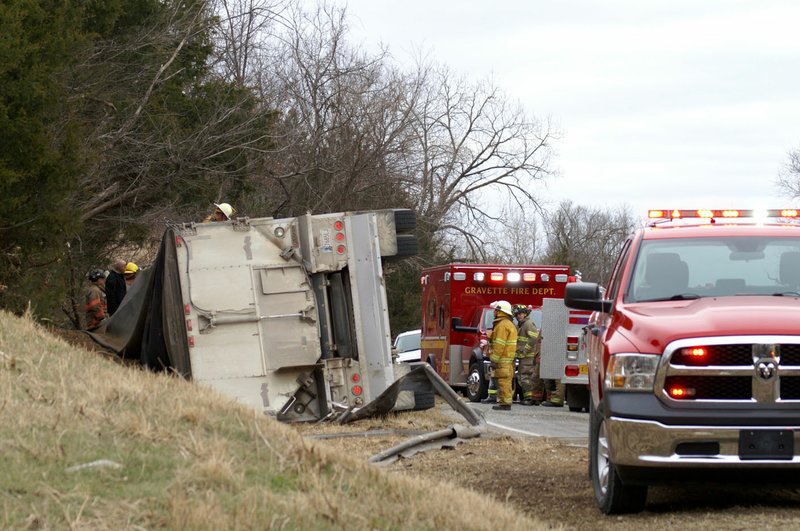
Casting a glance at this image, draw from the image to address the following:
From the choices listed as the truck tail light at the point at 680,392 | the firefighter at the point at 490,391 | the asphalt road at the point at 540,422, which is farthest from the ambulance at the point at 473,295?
the truck tail light at the point at 680,392

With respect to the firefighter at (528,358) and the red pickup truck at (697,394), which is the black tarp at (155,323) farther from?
the firefighter at (528,358)

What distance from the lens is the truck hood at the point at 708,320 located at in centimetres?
755

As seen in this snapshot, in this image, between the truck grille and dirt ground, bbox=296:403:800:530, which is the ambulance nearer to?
dirt ground, bbox=296:403:800:530

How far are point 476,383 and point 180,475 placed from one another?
18.8 m

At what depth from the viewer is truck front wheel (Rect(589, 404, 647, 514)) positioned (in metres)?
8.01

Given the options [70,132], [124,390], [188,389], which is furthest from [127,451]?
[70,132]

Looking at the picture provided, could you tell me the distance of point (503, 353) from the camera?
2069 cm

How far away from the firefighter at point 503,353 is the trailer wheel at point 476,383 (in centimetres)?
370

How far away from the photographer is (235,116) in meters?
28.9

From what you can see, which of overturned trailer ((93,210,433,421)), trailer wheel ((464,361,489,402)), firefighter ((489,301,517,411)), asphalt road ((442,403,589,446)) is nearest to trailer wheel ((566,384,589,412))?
asphalt road ((442,403,589,446))

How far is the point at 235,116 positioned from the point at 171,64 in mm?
1858

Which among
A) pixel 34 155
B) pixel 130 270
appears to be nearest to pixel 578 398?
pixel 130 270

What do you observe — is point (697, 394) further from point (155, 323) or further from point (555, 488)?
point (155, 323)

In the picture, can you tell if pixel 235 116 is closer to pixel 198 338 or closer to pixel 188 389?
pixel 198 338
